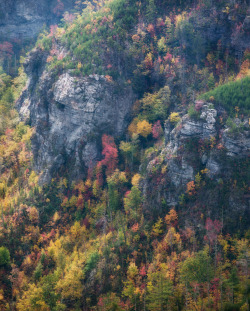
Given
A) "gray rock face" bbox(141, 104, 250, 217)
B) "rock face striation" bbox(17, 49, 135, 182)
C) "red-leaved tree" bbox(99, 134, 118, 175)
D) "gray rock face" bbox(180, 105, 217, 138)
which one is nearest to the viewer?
"gray rock face" bbox(141, 104, 250, 217)

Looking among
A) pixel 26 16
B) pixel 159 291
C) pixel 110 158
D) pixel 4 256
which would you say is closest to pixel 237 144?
pixel 159 291

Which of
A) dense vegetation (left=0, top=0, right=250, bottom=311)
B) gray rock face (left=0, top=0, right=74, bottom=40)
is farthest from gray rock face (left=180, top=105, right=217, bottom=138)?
gray rock face (left=0, top=0, right=74, bottom=40)

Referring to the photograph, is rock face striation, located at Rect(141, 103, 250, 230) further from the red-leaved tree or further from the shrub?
the red-leaved tree

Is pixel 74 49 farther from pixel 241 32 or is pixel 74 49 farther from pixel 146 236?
pixel 146 236

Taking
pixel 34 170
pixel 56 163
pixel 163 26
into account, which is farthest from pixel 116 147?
pixel 163 26

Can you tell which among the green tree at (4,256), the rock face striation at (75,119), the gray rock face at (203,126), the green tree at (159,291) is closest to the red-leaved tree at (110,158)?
the rock face striation at (75,119)

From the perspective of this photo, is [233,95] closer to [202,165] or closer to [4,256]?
[202,165]

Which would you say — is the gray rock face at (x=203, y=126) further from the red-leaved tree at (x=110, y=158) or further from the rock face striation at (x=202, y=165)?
the red-leaved tree at (x=110, y=158)
